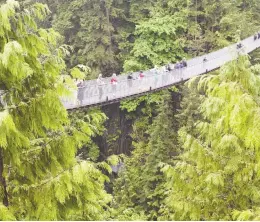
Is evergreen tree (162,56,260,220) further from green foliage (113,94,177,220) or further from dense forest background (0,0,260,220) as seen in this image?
green foliage (113,94,177,220)

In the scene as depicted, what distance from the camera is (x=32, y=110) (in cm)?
321

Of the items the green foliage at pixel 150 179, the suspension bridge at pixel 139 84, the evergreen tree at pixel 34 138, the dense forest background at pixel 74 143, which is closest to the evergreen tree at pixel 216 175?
the dense forest background at pixel 74 143

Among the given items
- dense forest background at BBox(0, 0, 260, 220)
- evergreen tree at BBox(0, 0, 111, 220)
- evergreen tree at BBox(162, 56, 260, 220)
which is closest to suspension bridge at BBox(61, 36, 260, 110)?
dense forest background at BBox(0, 0, 260, 220)

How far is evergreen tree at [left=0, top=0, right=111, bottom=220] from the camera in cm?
309

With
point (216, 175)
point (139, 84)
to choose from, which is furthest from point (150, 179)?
point (216, 175)

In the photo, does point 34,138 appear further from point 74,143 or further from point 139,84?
point 139,84

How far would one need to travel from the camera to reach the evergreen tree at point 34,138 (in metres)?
3.09

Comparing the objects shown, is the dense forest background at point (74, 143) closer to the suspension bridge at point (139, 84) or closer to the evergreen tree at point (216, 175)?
the evergreen tree at point (216, 175)

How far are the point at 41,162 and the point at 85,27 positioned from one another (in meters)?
16.0

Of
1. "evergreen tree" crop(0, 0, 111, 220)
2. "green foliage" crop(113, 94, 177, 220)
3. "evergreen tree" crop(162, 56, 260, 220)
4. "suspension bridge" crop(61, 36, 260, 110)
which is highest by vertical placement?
"evergreen tree" crop(0, 0, 111, 220)

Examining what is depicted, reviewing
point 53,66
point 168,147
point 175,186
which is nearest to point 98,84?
point 168,147

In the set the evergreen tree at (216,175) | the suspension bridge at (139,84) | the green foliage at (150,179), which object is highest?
the evergreen tree at (216,175)

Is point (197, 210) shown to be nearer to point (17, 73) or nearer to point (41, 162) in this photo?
point (41, 162)

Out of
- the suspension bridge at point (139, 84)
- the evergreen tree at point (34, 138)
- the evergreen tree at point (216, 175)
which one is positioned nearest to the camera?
the evergreen tree at point (34, 138)
